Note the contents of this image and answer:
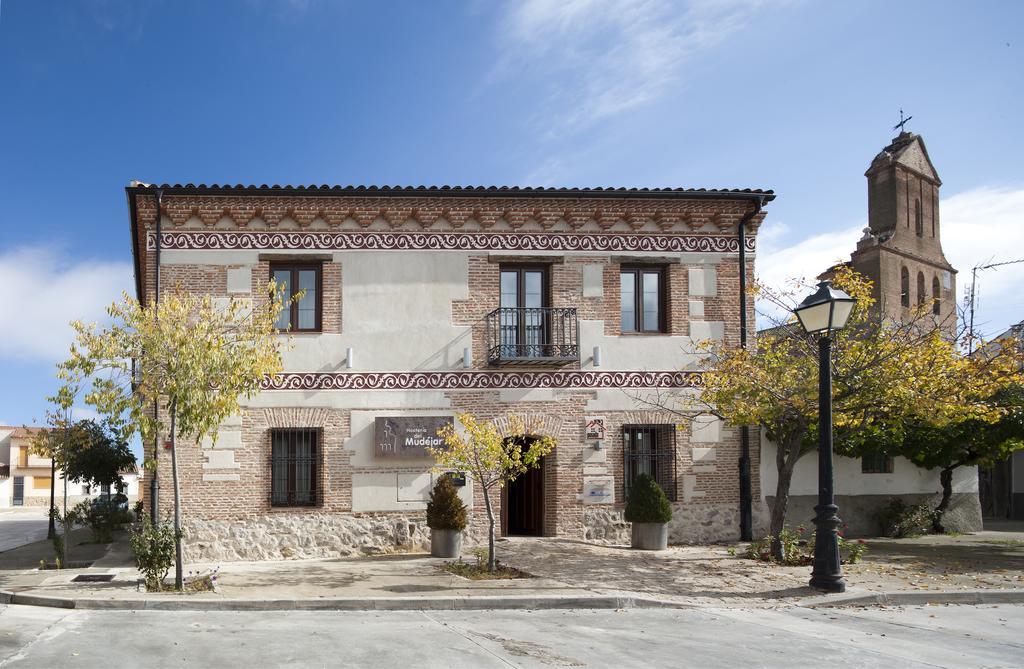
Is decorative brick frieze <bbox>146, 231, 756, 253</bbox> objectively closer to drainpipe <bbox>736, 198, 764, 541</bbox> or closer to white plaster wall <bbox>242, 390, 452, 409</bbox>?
drainpipe <bbox>736, 198, 764, 541</bbox>

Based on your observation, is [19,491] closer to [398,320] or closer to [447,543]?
[398,320]

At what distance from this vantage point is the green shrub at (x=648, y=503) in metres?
15.0

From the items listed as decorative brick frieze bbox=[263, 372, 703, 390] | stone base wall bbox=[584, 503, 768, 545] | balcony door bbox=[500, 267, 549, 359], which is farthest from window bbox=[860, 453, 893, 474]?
balcony door bbox=[500, 267, 549, 359]

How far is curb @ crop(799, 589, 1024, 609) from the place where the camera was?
427 inches

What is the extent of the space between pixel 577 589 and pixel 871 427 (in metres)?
6.06

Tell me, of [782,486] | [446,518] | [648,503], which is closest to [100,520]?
[446,518]

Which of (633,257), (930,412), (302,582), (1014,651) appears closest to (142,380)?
(302,582)

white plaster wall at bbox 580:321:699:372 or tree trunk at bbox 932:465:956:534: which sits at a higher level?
white plaster wall at bbox 580:321:699:372

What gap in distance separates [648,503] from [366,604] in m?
6.06

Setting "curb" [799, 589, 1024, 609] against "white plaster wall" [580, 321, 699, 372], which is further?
"white plaster wall" [580, 321, 699, 372]

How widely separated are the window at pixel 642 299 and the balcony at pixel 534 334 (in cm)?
115

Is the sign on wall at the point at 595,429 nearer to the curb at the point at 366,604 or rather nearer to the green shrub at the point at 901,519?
the curb at the point at 366,604

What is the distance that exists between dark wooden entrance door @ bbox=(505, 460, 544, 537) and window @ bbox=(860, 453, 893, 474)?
6.91 meters

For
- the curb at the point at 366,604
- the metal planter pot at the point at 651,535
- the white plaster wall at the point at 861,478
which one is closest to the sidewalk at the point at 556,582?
the curb at the point at 366,604
